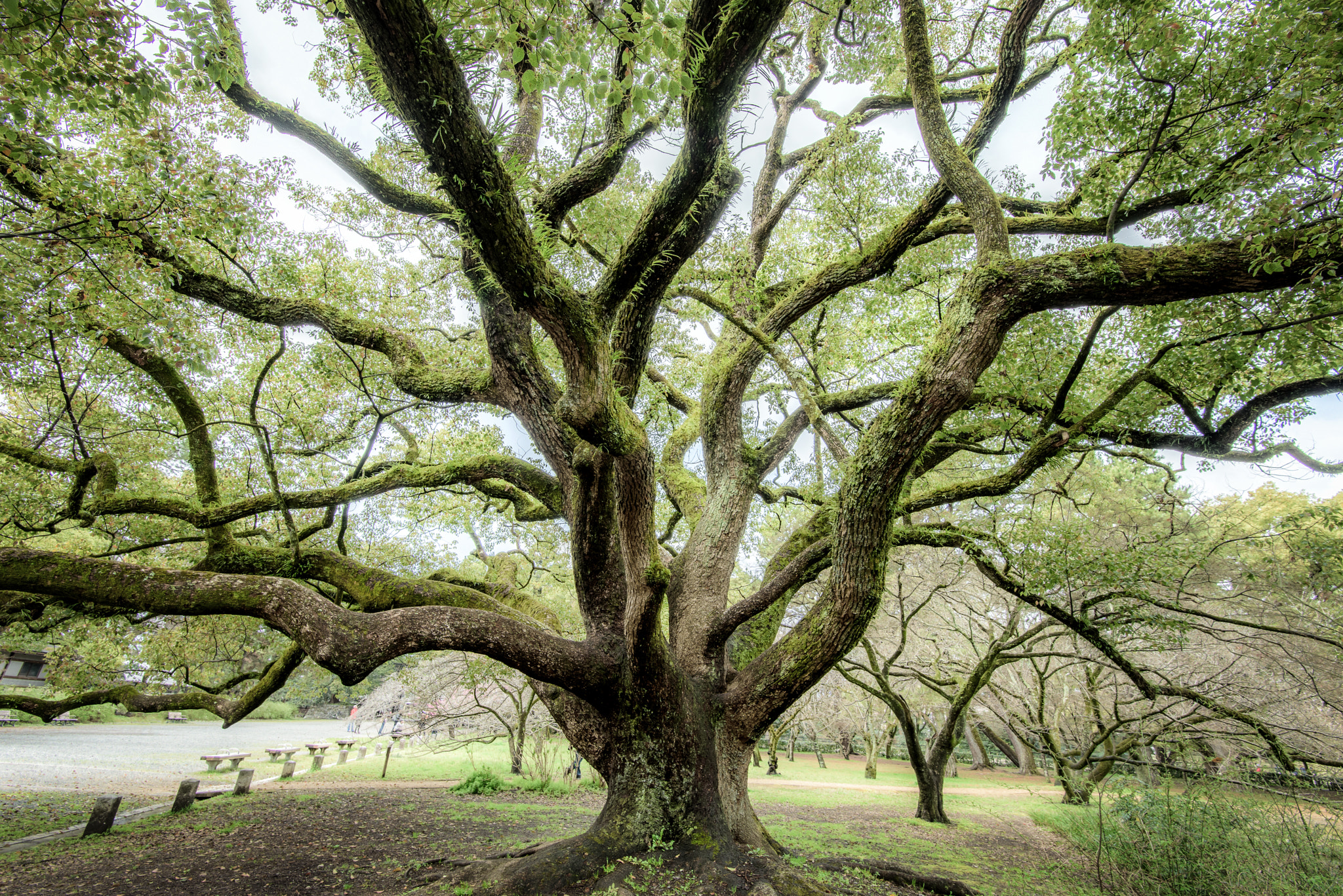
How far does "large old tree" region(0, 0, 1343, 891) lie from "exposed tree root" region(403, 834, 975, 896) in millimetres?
58

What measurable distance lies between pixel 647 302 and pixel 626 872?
4.13 m

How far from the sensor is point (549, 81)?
7.13 ft

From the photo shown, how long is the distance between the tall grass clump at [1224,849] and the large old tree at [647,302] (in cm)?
110

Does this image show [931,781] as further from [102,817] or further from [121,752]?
[121,752]

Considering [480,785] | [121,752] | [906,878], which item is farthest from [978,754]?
[121,752]

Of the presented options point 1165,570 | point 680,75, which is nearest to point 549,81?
point 680,75

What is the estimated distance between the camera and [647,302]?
3947 mm

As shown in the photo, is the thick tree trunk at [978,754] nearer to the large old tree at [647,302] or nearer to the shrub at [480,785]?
the shrub at [480,785]

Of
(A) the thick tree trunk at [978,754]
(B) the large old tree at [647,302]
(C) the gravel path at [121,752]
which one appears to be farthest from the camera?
(A) the thick tree trunk at [978,754]

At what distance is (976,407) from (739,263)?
110 inches

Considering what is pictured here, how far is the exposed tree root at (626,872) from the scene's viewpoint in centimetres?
379

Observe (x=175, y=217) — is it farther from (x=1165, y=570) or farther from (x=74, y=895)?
(x=1165, y=570)

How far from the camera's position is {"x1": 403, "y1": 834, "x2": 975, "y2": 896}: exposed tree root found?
149 inches

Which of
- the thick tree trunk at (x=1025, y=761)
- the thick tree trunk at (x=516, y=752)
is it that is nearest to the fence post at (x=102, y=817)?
the thick tree trunk at (x=516, y=752)
